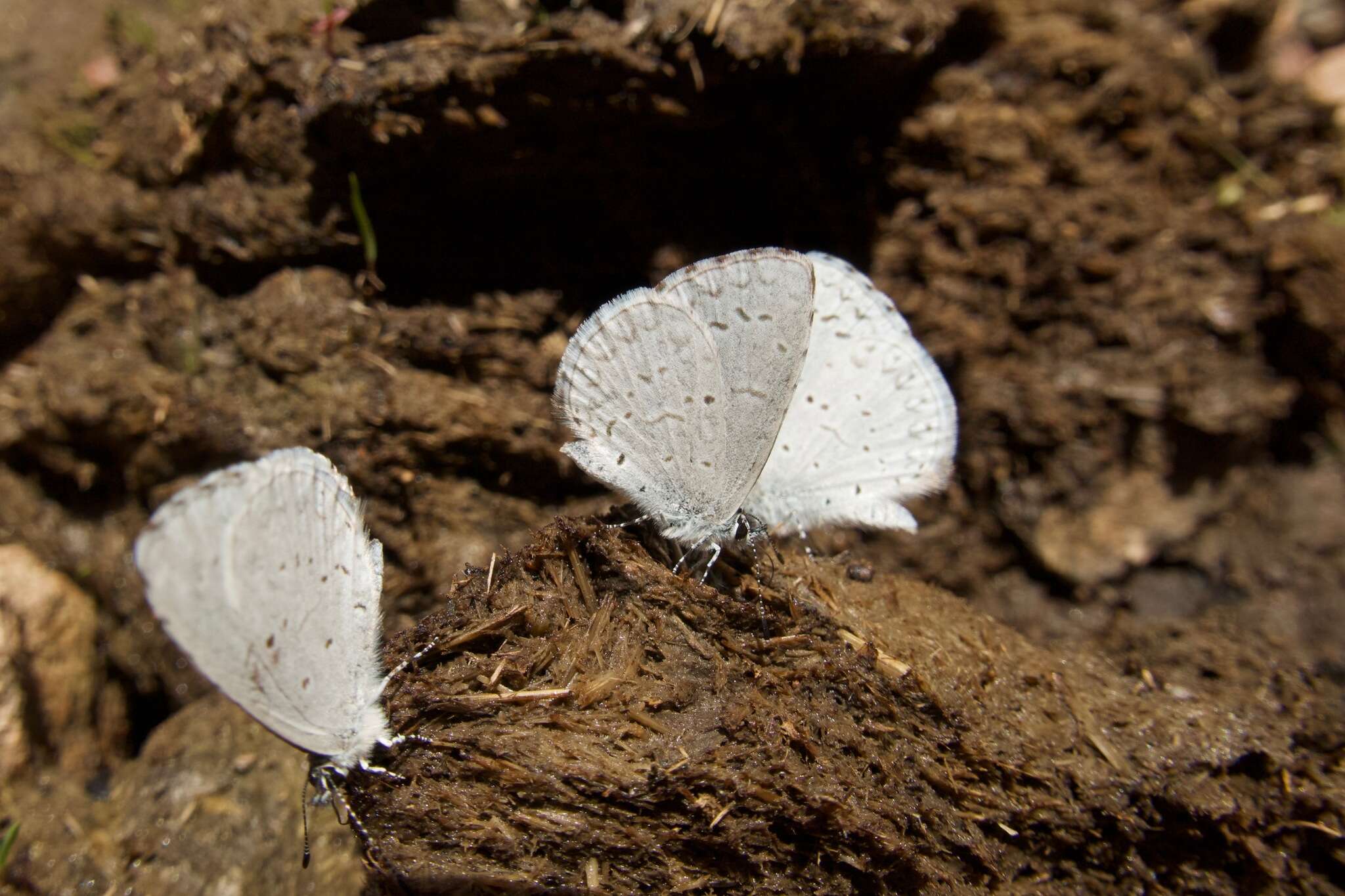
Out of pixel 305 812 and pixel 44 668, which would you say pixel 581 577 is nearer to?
pixel 305 812

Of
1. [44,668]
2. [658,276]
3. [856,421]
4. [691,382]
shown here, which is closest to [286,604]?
[691,382]

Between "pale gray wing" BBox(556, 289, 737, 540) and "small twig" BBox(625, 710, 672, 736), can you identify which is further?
"pale gray wing" BBox(556, 289, 737, 540)

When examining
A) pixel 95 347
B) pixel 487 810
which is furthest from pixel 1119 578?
pixel 95 347

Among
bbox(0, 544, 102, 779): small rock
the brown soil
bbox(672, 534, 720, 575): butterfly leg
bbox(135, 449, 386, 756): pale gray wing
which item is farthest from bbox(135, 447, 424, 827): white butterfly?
bbox(0, 544, 102, 779): small rock

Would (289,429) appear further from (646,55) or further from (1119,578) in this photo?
(1119,578)

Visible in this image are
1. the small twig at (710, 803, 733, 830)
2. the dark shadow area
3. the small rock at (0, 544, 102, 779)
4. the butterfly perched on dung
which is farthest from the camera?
the dark shadow area

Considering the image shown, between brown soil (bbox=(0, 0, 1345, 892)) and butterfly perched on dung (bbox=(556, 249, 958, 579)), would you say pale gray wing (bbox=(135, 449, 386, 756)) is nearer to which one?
brown soil (bbox=(0, 0, 1345, 892))
